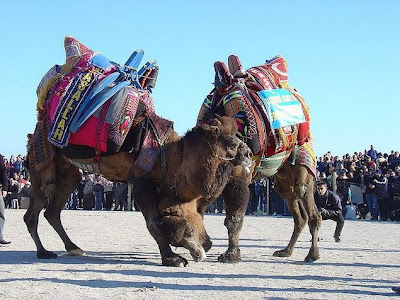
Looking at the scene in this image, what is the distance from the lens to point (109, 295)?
6320 millimetres

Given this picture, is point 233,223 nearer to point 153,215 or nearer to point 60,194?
point 153,215

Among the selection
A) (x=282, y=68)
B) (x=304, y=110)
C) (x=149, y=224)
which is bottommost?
(x=149, y=224)

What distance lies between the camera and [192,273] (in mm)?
A: 7887

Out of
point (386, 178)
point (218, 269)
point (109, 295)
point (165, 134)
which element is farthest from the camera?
point (386, 178)

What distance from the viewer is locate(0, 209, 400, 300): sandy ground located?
6543 millimetres

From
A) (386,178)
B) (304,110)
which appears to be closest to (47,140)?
(304,110)

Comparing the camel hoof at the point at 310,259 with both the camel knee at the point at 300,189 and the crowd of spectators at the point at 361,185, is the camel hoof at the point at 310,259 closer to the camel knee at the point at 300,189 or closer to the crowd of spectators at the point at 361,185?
the camel knee at the point at 300,189

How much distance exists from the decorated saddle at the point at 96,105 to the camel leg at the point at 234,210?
1.10 m

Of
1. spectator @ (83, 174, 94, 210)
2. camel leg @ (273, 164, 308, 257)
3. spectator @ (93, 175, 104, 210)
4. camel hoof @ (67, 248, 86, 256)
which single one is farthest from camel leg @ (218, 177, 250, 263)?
spectator @ (83, 174, 94, 210)

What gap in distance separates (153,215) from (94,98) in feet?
6.08

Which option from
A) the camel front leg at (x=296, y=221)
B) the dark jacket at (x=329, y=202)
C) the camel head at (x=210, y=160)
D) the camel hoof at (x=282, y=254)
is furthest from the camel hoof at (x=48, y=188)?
the dark jacket at (x=329, y=202)

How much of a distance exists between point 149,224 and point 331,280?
2327mm

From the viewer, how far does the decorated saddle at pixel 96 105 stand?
886 cm

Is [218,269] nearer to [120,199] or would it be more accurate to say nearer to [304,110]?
[304,110]
